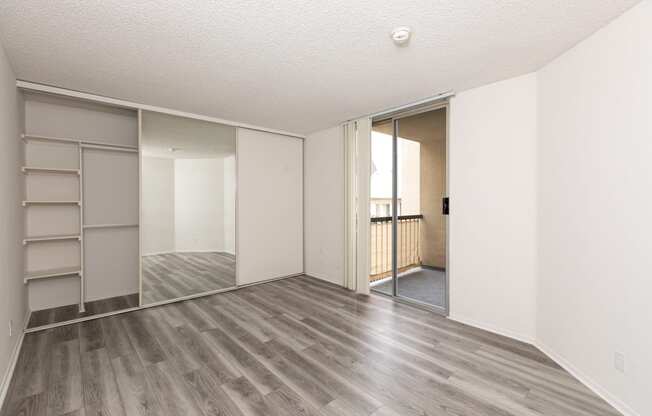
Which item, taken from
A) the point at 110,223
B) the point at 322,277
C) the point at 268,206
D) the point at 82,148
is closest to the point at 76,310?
the point at 110,223

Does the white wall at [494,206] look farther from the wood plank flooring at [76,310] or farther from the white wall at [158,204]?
the white wall at [158,204]

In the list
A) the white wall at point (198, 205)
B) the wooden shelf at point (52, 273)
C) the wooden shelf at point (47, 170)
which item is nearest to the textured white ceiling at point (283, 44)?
the wooden shelf at point (47, 170)

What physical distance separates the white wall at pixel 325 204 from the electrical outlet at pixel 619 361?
3089 mm

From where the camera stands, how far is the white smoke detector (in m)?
1.99

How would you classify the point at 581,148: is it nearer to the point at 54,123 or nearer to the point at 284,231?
the point at 284,231

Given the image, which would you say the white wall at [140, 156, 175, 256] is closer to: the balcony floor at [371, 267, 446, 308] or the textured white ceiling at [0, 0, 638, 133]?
the textured white ceiling at [0, 0, 638, 133]

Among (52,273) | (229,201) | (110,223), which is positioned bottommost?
(52,273)

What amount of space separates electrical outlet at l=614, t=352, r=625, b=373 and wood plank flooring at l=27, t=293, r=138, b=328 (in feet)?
15.2

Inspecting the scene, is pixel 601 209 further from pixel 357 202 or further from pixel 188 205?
pixel 188 205

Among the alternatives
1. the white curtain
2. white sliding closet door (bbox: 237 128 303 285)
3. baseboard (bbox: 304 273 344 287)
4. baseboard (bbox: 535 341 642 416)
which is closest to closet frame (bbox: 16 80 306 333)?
white sliding closet door (bbox: 237 128 303 285)

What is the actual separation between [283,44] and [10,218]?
8.81 ft

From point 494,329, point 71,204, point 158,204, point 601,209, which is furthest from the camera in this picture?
point 158,204

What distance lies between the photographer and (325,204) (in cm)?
483

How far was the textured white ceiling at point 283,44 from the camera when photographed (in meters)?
1.79
